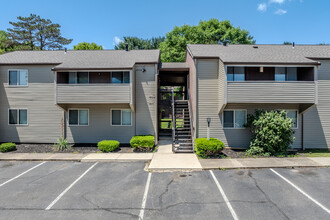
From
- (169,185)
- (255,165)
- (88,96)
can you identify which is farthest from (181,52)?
(169,185)

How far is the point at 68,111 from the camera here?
40.2 feet

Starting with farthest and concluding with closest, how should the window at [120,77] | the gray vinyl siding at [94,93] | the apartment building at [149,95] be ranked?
the window at [120,77], the gray vinyl siding at [94,93], the apartment building at [149,95]

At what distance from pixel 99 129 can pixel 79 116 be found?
177 cm

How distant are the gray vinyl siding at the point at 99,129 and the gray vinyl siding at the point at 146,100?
0.58 meters

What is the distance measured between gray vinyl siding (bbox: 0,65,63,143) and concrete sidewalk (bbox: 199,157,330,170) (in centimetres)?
1093

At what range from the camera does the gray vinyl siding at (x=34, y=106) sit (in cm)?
1234

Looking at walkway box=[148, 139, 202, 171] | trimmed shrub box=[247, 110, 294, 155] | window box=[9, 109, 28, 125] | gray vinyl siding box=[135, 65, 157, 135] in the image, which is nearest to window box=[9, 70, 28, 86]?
window box=[9, 109, 28, 125]

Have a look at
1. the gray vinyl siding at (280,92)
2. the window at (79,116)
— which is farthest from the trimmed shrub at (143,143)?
the gray vinyl siding at (280,92)

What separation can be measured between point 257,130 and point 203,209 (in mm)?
7331

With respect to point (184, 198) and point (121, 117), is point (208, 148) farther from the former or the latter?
point (121, 117)

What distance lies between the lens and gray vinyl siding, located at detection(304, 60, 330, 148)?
11.4m

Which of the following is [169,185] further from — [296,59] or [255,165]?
[296,59]

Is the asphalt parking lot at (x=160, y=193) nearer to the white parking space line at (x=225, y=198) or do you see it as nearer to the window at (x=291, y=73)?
the white parking space line at (x=225, y=198)

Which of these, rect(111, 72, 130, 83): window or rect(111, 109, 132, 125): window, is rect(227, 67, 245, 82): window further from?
rect(111, 109, 132, 125): window
